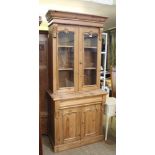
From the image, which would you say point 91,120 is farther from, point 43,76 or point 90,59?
point 43,76

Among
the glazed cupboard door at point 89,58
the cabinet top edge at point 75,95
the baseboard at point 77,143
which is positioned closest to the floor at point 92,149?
the baseboard at point 77,143

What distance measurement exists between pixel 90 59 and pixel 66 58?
16.0 inches

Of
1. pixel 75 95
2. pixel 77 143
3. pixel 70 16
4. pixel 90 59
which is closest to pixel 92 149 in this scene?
pixel 77 143

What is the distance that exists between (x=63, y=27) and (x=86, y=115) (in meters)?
1.28

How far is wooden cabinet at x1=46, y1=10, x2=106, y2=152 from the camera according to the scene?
8.14 feet

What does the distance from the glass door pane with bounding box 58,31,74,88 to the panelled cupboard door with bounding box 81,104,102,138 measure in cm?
46

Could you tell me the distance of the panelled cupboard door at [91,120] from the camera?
2661mm

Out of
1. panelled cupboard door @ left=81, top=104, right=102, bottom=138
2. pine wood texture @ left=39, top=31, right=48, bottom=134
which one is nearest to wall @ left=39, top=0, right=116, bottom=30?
pine wood texture @ left=39, top=31, right=48, bottom=134

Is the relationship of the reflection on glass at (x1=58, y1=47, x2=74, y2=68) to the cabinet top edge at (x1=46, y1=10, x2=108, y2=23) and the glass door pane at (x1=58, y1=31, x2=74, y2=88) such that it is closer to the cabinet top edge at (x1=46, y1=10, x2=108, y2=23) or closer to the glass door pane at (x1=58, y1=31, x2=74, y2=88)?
the glass door pane at (x1=58, y1=31, x2=74, y2=88)

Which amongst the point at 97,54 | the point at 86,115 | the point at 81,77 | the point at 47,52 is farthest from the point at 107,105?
the point at 47,52

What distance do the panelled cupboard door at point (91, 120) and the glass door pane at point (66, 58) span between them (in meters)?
0.46
